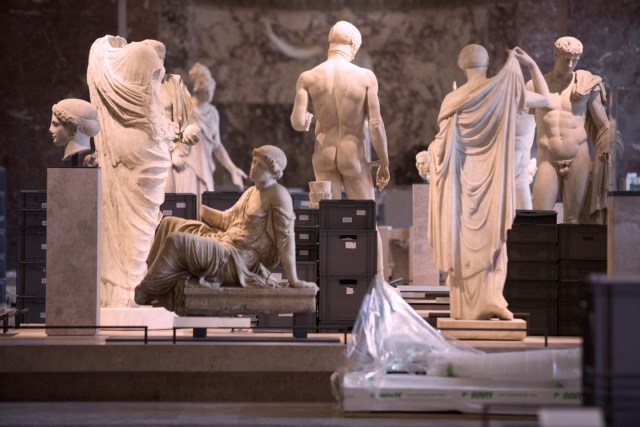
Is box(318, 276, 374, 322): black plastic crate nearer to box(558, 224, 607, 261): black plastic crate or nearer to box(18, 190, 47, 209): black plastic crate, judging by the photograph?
box(558, 224, 607, 261): black plastic crate

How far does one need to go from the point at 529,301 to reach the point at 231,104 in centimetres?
978

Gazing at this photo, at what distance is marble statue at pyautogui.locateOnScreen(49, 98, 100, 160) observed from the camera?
1106cm

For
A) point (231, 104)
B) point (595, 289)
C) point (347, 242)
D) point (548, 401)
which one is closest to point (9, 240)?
point (231, 104)

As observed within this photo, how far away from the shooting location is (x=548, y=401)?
347 inches

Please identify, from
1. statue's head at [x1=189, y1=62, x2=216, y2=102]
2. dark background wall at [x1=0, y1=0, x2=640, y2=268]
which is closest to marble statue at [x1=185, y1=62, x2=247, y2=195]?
statue's head at [x1=189, y1=62, x2=216, y2=102]

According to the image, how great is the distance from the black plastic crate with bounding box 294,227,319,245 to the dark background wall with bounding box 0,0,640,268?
7623mm

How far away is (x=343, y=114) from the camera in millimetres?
12750

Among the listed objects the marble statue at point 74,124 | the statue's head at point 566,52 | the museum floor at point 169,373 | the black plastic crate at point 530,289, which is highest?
the statue's head at point 566,52

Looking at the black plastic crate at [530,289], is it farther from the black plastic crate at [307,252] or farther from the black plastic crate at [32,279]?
the black plastic crate at [32,279]

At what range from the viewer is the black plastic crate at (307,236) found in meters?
12.0

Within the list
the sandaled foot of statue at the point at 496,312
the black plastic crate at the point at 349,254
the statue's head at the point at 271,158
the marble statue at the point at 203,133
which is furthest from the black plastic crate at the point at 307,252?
the marble statue at the point at 203,133

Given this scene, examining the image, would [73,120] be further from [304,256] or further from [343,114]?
[343,114]

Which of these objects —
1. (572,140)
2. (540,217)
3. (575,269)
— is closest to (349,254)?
(540,217)

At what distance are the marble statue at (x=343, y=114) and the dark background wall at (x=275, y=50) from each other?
6.85 metres
